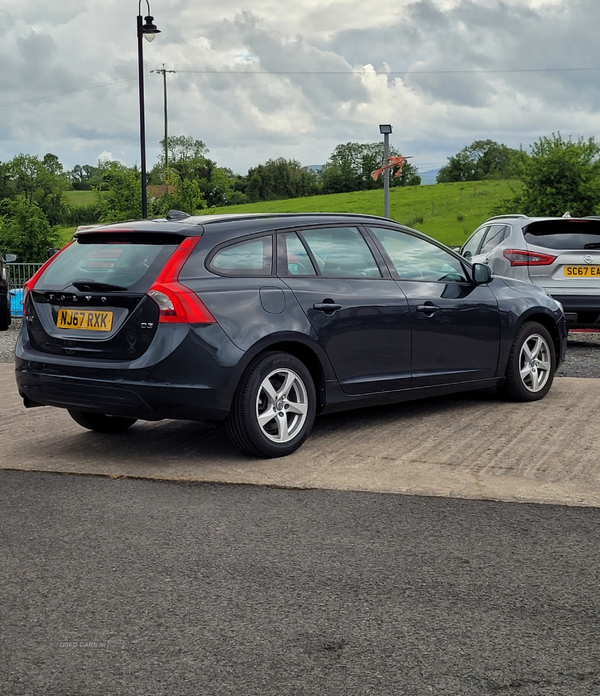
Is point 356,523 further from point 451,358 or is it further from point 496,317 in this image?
point 496,317

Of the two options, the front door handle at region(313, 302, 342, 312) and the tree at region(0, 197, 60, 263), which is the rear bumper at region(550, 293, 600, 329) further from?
the tree at region(0, 197, 60, 263)

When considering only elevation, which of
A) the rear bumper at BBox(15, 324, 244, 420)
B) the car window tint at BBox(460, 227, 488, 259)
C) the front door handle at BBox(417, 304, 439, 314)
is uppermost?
the car window tint at BBox(460, 227, 488, 259)

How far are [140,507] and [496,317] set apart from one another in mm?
3941

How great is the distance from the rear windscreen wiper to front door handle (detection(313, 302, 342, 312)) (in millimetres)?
1342

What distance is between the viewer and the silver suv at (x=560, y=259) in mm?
12578

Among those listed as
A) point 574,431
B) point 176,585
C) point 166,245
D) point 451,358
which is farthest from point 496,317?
point 176,585

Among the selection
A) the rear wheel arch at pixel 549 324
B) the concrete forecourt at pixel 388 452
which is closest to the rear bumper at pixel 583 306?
the rear wheel arch at pixel 549 324

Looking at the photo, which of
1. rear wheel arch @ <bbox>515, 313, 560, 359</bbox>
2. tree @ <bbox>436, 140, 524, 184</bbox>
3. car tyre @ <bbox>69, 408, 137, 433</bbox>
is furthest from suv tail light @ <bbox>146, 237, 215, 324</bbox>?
tree @ <bbox>436, 140, 524, 184</bbox>

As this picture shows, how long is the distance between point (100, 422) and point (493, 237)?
796cm

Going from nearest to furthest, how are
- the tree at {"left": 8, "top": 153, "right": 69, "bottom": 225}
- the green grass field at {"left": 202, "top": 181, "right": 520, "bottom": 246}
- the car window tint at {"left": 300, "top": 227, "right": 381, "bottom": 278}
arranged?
the car window tint at {"left": 300, "top": 227, "right": 381, "bottom": 278}, the green grass field at {"left": 202, "top": 181, "right": 520, "bottom": 246}, the tree at {"left": 8, "top": 153, "right": 69, "bottom": 225}

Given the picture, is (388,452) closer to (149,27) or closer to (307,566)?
(307,566)

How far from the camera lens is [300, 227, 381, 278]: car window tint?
701cm

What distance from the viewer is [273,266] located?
6656 millimetres

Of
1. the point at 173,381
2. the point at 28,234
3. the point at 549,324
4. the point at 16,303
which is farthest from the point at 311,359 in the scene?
the point at 28,234
